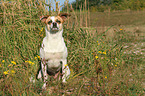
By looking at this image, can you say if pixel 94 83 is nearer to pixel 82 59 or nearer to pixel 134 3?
pixel 82 59

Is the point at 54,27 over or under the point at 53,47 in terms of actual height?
over

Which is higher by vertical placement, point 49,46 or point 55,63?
point 49,46

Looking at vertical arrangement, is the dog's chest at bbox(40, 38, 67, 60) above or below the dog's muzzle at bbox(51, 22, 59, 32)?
below

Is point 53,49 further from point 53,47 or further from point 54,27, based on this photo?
point 54,27

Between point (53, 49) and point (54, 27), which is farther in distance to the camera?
point (53, 49)

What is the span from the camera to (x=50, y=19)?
3.11m

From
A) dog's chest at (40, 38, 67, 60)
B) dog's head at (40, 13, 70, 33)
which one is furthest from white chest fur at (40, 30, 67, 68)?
dog's head at (40, 13, 70, 33)

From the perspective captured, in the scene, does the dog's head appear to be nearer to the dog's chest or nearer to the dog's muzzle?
the dog's muzzle

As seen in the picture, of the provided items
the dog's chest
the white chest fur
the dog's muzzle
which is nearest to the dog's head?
the dog's muzzle

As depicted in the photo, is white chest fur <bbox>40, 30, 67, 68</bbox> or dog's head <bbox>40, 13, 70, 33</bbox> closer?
dog's head <bbox>40, 13, 70, 33</bbox>

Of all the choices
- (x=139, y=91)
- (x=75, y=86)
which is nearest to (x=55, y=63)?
(x=75, y=86)

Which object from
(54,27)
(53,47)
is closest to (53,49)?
(53,47)

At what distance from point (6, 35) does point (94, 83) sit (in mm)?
2618

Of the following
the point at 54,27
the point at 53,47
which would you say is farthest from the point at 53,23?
the point at 53,47
